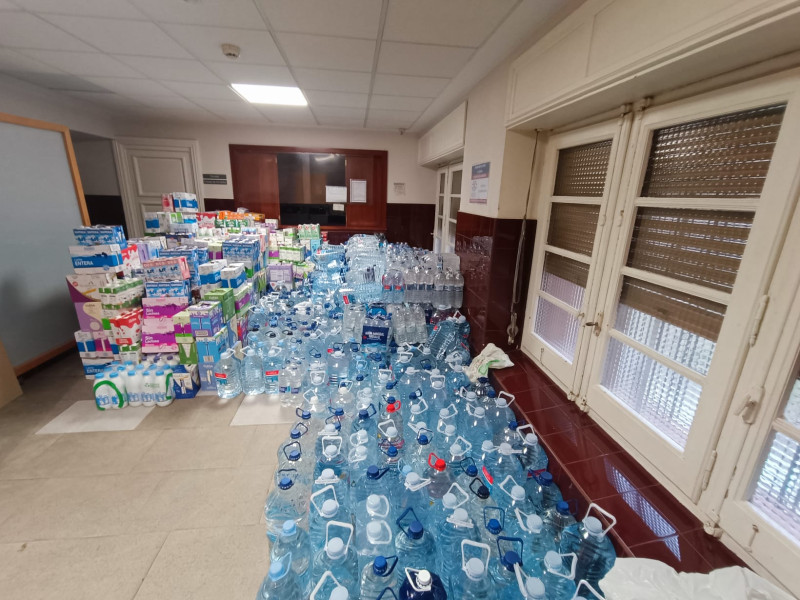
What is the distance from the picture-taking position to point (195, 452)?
6.27ft

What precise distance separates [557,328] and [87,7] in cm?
310

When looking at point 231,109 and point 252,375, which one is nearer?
point 252,375

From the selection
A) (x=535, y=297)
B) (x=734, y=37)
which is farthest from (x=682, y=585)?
(x=535, y=297)

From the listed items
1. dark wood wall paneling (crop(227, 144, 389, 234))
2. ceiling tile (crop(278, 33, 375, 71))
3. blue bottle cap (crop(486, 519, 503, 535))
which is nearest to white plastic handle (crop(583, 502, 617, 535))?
blue bottle cap (crop(486, 519, 503, 535))

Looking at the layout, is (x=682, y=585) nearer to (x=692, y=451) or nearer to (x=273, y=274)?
(x=692, y=451)

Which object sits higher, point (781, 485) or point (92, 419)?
point (781, 485)

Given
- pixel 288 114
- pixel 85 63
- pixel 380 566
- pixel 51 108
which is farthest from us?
pixel 288 114

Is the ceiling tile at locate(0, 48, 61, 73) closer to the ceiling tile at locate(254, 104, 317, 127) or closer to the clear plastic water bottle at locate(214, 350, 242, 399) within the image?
the ceiling tile at locate(254, 104, 317, 127)

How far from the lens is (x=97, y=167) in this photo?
4.55m

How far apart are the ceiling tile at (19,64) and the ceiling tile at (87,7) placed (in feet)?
3.31

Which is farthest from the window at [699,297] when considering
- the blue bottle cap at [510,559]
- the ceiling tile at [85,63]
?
the ceiling tile at [85,63]

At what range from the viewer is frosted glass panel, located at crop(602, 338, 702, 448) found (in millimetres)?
1320

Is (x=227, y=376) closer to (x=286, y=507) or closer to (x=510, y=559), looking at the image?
(x=286, y=507)

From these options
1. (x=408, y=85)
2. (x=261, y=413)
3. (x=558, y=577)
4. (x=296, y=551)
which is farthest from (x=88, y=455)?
(x=408, y=85)
